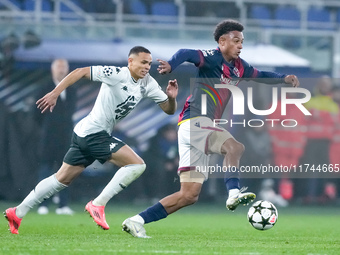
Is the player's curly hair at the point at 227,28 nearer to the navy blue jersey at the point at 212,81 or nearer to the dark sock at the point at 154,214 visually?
the navy blue jersey at the point at 212,81

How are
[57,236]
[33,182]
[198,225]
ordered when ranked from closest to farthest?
[57,236] < [198,225] < [33,182]

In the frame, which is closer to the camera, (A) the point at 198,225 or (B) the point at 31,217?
(A) the point at 198,225

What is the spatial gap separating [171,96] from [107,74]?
2.34 ft

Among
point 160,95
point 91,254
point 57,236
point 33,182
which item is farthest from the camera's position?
point 33,182

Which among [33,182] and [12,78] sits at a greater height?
[12,78]

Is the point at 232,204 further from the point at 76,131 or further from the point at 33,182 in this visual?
the point at 33,182

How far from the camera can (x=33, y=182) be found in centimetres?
1405

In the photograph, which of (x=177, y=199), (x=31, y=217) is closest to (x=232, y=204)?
(x=177, y=199)

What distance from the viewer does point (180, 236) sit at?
8.17m

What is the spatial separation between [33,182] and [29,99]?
1569 millimetres

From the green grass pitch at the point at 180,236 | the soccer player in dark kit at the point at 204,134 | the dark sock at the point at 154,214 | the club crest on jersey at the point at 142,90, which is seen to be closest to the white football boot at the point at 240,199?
the soccer player in dark kit at the point at 204,134

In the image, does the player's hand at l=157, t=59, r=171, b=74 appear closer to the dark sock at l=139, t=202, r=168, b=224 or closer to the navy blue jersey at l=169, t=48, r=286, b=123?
the navy blue jersey at l=169, t=48, r=286, b=123

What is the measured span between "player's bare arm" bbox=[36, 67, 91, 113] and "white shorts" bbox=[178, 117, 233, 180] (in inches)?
45.3

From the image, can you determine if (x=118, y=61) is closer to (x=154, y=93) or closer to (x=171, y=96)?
(x=154, y=93)
